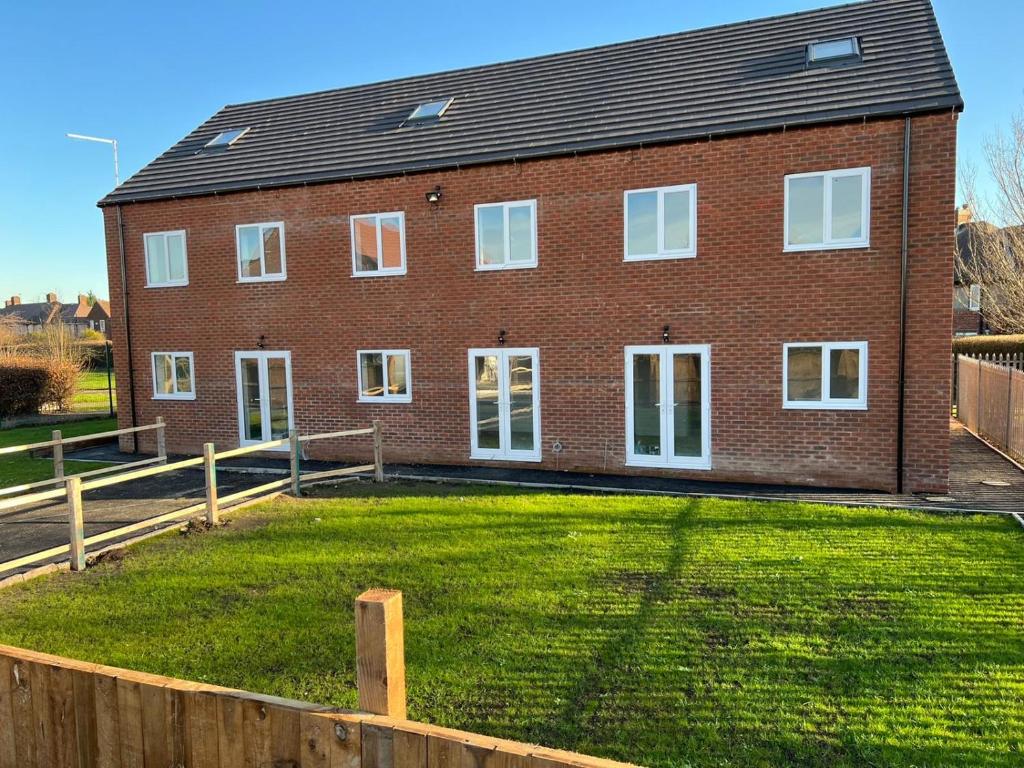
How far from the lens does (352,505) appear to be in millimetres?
9922

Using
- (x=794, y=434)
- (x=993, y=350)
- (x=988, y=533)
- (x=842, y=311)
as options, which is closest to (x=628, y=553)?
(x=988, y=533)

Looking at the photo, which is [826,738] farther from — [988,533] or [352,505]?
[352,505]

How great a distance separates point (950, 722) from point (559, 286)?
30.0 ft

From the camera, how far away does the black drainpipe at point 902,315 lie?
1005 centimetres

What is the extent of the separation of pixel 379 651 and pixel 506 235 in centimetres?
1079

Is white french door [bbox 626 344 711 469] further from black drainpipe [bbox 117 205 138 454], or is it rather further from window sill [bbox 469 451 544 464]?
black drainpipe [bbox 117 205 138 454]

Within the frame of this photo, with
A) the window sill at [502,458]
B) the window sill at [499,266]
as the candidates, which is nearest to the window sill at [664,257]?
the window sill at [499,266]

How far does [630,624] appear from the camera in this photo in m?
5.53

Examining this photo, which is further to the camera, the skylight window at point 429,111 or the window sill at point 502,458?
the skylight window at point 429,111

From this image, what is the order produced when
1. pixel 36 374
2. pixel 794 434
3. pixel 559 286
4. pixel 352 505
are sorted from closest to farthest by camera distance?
pixel 352 505 → pixel 794 434 → pixel 559 286 → pixel 36 374

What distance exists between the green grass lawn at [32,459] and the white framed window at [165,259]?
4.10m

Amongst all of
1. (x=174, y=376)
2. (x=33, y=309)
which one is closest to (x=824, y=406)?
(x=174, y=376)

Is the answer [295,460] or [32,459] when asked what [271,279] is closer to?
[295,460]

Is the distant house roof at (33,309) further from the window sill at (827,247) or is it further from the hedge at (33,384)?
A: the window sill at (827,247)
